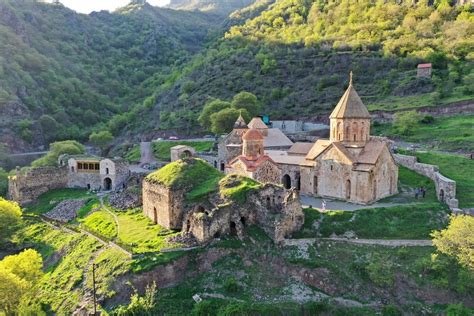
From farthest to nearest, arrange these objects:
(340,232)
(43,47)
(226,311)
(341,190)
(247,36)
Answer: (247,36)
(43,47)
(341,190)
(340,232)
(226,311)

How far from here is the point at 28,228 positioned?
120 ft

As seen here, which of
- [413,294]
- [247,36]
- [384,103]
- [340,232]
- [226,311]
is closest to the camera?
[226,311]

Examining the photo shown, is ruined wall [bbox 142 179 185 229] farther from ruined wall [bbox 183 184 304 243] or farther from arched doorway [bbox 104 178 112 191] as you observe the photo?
arched doorway [bbox 104 178 112 191]

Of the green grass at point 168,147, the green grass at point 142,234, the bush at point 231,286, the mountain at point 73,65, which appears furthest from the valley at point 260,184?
the mountain at point 73,65


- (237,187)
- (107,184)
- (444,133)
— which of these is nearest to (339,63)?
(444,133)

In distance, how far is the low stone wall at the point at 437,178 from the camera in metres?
29.9

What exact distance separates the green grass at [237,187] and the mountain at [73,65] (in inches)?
1913

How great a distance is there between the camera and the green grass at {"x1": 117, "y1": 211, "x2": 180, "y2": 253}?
25969 millimetres

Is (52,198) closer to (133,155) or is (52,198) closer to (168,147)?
(133,155)

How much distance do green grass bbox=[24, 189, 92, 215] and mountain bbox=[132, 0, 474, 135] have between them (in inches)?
1069

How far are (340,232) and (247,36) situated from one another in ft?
271

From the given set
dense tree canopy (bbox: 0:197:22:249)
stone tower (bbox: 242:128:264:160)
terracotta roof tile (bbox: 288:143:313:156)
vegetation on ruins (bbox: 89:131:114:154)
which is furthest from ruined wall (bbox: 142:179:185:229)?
vegetation on ruins (bbox: 89:131:114:154)

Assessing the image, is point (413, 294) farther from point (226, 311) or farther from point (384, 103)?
point (384, 103)

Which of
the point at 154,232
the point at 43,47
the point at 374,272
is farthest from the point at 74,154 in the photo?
the point at 43,47
